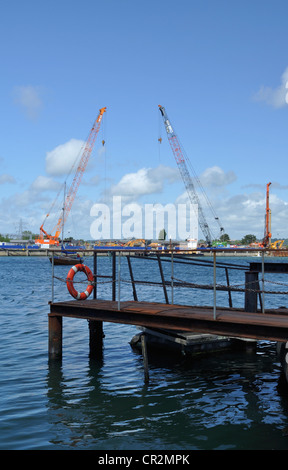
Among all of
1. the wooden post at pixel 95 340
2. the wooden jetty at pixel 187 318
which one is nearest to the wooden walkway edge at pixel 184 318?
the wooden jetty at pixel 187 318

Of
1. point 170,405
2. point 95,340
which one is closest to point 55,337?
point 95,340

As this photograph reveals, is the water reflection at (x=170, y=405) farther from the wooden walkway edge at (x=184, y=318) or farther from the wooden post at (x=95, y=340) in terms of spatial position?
the wooden walkway edge at (x=184, y=318)

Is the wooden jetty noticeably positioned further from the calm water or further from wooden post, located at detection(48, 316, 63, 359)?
the calm water

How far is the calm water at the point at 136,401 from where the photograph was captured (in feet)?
29.7

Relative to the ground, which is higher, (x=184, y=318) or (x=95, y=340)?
(x=184, y=318)

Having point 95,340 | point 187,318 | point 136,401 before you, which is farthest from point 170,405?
point 95,340

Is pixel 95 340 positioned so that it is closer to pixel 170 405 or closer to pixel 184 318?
pixel 184 318

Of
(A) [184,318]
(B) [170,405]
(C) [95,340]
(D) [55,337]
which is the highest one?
(A) [184,318]

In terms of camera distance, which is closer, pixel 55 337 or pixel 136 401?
pixel 136 401

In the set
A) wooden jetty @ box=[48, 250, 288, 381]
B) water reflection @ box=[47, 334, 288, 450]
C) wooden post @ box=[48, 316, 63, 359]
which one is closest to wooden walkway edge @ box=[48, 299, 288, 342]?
wooden jetty @ box=[48, 250, 288, 381]

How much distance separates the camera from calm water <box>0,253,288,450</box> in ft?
29.7

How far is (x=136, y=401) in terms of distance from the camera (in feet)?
36.8

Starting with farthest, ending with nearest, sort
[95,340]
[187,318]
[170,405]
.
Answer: [95,340] < [187,318] < [170,405]

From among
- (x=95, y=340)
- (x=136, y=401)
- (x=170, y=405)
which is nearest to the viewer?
(x=170, y=405)
